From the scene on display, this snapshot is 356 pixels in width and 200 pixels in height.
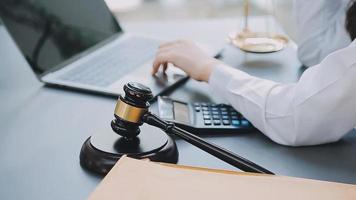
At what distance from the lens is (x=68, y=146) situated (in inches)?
27.6

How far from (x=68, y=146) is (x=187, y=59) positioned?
0.32 metres

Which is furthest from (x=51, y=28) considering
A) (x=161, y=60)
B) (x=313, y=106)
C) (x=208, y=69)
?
(x=313, y=106)

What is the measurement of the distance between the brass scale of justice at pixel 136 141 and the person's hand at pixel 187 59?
0.25 meters

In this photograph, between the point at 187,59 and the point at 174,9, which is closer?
the point at 187,59

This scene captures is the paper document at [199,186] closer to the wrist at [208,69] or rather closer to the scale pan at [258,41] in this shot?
the wrist at [208,69]

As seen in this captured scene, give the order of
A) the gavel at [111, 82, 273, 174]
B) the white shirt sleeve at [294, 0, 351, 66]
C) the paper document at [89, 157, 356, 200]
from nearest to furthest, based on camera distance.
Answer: the paper document at [89, 157, 356, 200] < the gavel at [111, 82, 273, 174] < the white shirt sleeve at [294, 0, 351, 66]

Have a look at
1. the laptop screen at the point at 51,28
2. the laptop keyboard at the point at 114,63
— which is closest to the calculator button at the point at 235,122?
the laptop keyboard at the point at 114,63

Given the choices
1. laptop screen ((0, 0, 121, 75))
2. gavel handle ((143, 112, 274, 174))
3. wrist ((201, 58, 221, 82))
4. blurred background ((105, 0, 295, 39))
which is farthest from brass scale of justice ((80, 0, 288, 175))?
blurred background ((105, 0, 295, 39))

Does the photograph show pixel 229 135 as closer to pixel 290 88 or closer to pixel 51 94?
pixel 290 88

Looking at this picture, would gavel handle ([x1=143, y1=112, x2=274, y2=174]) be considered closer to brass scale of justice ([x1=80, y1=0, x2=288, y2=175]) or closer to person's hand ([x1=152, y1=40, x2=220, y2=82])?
brass scale of justice ([x1=80, y1=0, x2=288, y2=175])

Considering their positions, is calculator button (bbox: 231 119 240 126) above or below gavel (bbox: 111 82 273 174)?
below

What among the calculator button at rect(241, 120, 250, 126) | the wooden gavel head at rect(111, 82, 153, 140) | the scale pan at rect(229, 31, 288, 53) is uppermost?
the wooden gavel head at rect(111, 82, 153, 140)

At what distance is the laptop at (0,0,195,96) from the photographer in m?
0.93

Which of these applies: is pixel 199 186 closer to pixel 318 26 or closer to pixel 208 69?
pixel 208 69
